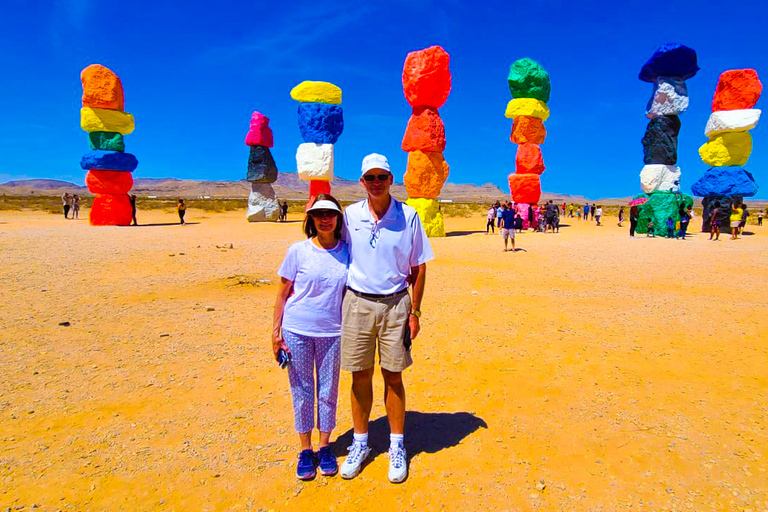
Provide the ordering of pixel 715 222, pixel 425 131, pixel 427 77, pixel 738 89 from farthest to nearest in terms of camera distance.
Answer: pixel 738 89, pixel 715 222, pixel 425 131, pixel 427 77

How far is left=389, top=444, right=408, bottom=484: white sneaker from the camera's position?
260 cm

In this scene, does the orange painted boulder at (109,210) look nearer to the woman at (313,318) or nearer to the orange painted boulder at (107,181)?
the orange painted boulder at (107,181)

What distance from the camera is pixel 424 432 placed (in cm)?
318

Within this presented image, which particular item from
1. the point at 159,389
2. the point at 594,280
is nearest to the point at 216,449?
the point at 159,389

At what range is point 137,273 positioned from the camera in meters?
Result: 8.64

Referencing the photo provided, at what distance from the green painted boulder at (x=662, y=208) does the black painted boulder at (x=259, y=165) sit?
17.2m

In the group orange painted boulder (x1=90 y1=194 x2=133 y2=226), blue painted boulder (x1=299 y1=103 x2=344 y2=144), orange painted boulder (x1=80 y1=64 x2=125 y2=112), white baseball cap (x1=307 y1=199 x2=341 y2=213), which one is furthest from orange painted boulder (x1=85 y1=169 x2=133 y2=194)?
white baseball cap (x1=307 y1=199 x2=341 y2=213)

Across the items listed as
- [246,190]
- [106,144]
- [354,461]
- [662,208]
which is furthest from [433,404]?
[246,190]

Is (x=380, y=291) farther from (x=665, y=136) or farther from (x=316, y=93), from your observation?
(x=665, y=136)

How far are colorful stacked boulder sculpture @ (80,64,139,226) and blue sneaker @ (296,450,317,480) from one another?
19.3 meters

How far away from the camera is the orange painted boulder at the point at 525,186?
20047mm

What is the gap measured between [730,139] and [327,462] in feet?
69.4

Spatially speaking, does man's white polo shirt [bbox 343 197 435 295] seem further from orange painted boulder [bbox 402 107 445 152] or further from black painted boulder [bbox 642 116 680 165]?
black painted boulder [bbox 642 116 680 165]

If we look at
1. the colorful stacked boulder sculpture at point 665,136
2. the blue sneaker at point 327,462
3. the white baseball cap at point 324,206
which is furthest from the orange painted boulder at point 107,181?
the colorful stacked boulder sculpture at point 665,136
